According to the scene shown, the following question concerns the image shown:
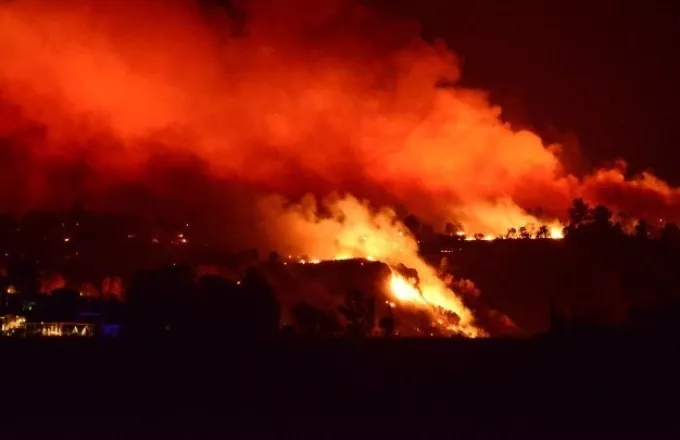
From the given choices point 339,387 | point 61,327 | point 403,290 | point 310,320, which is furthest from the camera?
point 403,290

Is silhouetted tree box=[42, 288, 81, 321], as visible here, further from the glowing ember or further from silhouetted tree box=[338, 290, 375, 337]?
the glowing ember

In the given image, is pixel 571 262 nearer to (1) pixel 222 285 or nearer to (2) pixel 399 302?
(2) pixel 399 302

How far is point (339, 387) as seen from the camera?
A: 14297 mm

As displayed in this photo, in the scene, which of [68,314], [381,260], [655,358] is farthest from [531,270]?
[655,358]

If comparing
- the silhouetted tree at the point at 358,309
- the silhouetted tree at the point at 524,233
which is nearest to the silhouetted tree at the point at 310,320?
the silhouetted tree at the point at 358,309

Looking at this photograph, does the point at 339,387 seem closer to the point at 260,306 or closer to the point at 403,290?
the point at 260,306

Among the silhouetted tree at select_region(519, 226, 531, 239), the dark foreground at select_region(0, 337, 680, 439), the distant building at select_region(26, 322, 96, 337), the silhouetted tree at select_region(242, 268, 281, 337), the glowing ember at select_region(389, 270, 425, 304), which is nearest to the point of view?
the dark foreground at select_region(0, 337, 680, 439)

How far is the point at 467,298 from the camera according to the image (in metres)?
55.4

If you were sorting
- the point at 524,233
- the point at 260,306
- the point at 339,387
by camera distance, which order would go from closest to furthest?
the point at 339,387 → the point at 260,306 → the point at 524,233

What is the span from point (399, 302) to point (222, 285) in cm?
2068

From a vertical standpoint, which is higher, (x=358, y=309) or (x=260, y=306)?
(x=358, y=309)

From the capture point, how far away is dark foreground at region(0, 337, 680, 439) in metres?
13.3

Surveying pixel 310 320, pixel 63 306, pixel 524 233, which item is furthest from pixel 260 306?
pixel 524 233

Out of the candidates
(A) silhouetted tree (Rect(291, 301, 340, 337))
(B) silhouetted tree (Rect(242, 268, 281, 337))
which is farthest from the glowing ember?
(B) silhouetted tree (Rect(242, 268, 281, 337))
